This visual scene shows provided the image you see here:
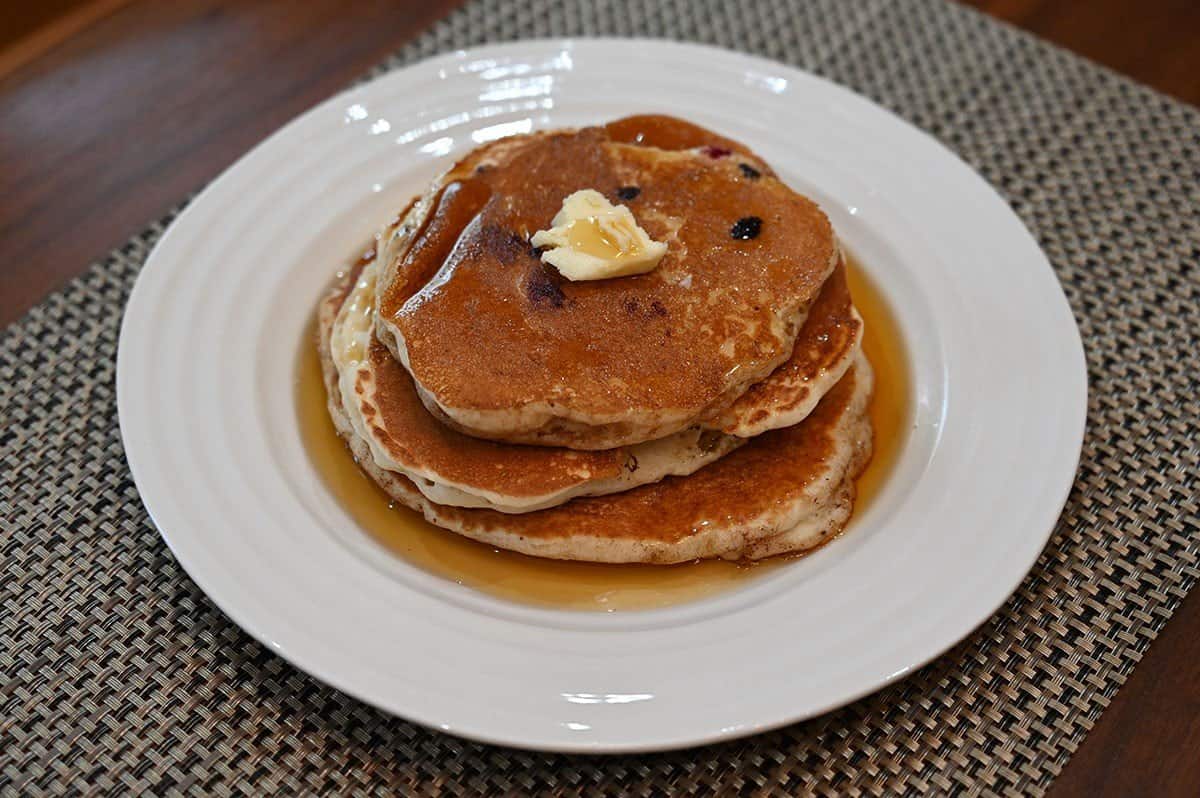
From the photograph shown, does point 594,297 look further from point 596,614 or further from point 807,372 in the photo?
point 596,614

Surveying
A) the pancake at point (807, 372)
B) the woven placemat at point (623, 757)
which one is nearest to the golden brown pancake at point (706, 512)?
the pancake at point (807, 372)

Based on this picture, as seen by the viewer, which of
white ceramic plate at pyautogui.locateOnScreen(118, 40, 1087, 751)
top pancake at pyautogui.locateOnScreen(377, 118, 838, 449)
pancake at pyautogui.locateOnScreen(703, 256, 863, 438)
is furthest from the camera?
pancake at pyautogui.locateOnScreen(703, 256, 863, 438)

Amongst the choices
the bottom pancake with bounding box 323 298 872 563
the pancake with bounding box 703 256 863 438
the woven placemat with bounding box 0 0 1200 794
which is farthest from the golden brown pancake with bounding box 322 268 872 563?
the woven placemat with bounding box 0 0 1200 794

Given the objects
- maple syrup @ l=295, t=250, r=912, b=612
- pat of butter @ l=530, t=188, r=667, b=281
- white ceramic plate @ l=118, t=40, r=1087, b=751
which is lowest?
maple syrup @ l=295, t=250, r=912, b=612

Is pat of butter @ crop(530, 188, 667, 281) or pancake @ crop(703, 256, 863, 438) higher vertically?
pat of butter @ crop(530, 188, 667, 281)

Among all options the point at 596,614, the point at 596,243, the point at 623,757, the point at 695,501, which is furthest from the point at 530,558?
the point at 596,243

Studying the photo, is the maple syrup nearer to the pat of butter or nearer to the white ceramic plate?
the white ceramic plate

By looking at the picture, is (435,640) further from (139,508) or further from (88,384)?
(88,384)
